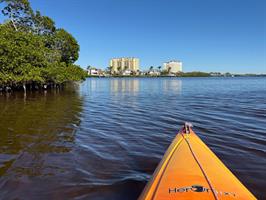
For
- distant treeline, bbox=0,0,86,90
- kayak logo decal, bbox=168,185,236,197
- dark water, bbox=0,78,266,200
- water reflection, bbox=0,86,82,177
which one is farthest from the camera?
distant treeline, bbox=0,0,86,90

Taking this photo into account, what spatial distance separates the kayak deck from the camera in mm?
3324

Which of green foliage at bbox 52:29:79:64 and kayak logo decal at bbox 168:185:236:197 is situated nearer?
kayak logo decal at bbox 168:185:236:197

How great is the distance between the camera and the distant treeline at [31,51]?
2758 centimetres

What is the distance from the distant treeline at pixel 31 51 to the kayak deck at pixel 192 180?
2632cm

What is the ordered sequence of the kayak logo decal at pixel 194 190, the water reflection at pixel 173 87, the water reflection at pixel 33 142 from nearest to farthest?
the kayak logo decal at pixel 194 190 < the water reflection at pixel 33 142 < the water reflection at pixel 173 87

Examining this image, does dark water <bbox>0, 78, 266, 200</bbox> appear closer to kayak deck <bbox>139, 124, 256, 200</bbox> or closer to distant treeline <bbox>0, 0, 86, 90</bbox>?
kayak deck <bbox>139, 124, 256, 200</bbox>

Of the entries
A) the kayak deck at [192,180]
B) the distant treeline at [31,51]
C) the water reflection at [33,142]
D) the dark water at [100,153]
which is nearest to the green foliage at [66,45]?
the distant treeline at [31,51]

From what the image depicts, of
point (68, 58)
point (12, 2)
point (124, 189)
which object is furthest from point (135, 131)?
point (68, 58)

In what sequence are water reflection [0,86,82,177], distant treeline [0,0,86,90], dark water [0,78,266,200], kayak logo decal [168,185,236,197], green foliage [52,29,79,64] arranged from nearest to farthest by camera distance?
kayak logo decal [168,185,236,197] < dark water [0,78,266,200] < water reflection [0,86,82,177] < distant treeline [0,0,86,90] < green foliage [52,29,79,64]

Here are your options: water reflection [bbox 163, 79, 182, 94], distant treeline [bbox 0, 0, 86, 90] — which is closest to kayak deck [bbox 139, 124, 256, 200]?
distant treeline [bbox 0, 0, 86, 90]

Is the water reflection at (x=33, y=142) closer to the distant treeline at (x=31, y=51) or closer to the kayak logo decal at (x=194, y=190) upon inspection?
the kayak logo decal at (x=194, y=190)

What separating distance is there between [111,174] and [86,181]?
0.66 m

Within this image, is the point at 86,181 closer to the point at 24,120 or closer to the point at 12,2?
the point at 24,120

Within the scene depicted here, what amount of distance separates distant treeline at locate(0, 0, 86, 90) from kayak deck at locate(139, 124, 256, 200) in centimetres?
2632
